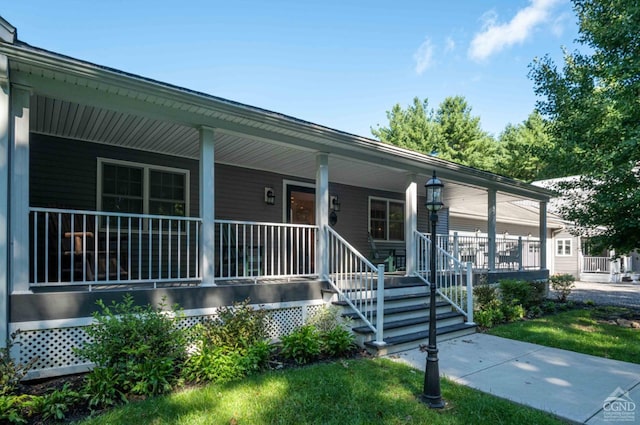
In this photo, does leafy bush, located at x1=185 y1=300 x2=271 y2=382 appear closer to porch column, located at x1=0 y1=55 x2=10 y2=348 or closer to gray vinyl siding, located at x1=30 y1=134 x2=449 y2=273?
porch column, located at x1=0 y1=55 x2=10 y2=348

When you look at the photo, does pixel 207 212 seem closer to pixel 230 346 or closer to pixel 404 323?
pixel 230 346

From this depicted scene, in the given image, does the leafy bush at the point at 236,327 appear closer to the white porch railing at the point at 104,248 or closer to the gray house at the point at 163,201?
the gray house at the point at 163,201

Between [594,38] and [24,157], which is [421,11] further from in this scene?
[24,157]

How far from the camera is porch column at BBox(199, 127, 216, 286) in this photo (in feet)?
16.5

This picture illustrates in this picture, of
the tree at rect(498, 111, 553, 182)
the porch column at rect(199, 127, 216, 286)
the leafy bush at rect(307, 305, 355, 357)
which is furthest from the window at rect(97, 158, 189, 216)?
the tree at rect(498, 111, 553, 182)


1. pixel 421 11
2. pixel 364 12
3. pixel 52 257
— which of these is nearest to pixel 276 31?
pixel 364 12

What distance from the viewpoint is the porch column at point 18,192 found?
12.7 feet

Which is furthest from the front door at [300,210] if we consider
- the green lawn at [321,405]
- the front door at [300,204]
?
the green lawn at [321,405]

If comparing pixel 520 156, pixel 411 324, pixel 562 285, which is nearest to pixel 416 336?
pixel 411 324

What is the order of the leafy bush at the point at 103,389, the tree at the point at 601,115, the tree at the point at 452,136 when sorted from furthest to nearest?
the tree at the point at 452,136
the tree at the point at 601,115
the leafy bush at the point at 103,389

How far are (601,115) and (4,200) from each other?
9.58 m

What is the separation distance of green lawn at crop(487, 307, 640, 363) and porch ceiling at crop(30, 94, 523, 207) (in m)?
3.46

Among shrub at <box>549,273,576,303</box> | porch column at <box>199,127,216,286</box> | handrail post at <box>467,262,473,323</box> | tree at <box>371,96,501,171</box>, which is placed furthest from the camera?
tree at <box>371,96,501,171</box>

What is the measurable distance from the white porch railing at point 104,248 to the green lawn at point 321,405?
162 cm
